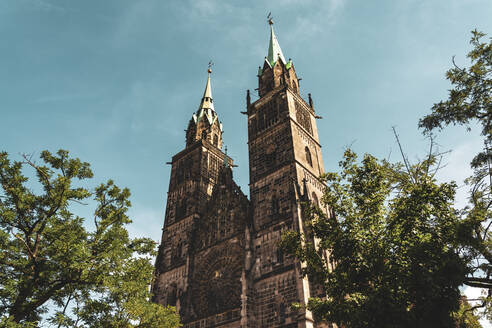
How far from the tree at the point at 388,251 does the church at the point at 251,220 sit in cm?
737

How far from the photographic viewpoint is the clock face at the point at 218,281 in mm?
22438

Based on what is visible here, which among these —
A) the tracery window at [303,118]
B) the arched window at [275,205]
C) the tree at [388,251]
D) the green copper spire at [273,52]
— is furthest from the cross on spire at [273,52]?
the tree at [388,251]

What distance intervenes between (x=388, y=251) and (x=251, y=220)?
556 inches

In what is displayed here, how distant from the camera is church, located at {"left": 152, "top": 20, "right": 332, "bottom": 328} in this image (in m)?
20.1

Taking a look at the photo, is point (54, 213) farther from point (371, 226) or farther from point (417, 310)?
point (417, 310)

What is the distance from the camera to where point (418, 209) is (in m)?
10.6

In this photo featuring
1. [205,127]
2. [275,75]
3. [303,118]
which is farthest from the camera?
[205,127]

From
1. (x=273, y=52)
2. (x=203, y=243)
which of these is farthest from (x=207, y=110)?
(x=203, y=243)

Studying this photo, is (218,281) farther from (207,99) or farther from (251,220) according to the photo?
(207,99)

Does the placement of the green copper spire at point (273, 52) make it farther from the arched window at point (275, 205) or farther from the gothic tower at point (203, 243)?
the arched window at point (275, 205)

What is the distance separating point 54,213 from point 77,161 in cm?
220

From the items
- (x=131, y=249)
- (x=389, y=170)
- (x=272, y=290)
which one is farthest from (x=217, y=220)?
(x=389, y=170)

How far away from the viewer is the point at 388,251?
10602 mm

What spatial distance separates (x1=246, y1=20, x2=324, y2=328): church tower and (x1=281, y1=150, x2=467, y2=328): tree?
11.9 feet
